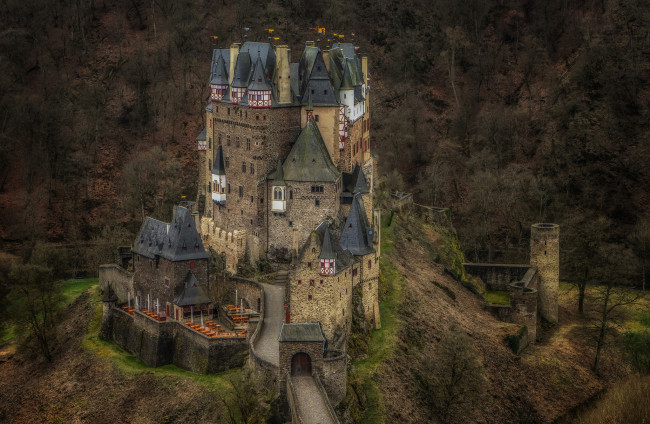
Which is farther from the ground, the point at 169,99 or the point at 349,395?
the point at 169,99

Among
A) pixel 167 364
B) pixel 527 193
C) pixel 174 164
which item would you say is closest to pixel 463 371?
pixel 167 364

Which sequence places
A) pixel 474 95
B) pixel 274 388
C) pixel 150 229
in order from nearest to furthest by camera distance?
pixel 274 388, pixel 150 229, pixel 474 95

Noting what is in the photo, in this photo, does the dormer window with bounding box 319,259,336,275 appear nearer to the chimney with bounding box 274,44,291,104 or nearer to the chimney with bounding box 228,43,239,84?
the chimney with bounding box 274,44,291,104

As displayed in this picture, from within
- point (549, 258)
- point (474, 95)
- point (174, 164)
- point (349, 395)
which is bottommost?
point (349, 395)

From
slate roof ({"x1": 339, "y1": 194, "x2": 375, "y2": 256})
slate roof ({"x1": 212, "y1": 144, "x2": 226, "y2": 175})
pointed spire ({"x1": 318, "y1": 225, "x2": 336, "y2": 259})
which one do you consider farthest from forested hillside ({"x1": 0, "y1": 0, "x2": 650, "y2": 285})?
pointed spire ({"x1": 318, "y1": 225, "x2": 336, "y2": 259})

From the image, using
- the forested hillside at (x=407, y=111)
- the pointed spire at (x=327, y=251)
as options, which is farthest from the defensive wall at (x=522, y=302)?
the pointed spire at (x=327, y=251)

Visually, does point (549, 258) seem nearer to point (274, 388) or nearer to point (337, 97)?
point (337, 97)

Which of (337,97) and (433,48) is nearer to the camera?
(337,97)
